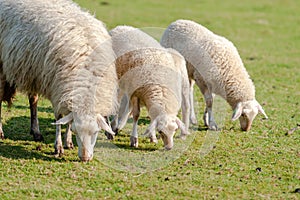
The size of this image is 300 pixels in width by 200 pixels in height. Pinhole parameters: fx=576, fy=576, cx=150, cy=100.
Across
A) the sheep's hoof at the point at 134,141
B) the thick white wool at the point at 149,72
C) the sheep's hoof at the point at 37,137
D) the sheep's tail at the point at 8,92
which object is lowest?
the sheep's hoof at the point at 37,137

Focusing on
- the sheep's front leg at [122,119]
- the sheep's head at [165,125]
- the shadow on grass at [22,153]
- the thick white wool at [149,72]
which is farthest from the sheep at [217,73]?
the shadow on grass at [22,153]

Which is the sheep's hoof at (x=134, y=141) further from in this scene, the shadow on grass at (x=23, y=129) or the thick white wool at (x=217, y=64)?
the thick white wool at (x=217, y=64)

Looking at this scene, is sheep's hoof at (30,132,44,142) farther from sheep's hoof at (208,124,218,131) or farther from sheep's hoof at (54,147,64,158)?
sheep's hoof at (208,124,218,131)

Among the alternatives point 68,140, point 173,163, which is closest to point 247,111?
point 173,163

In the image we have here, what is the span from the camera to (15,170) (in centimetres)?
685

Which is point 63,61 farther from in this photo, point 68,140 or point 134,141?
point 134,141

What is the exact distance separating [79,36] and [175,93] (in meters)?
1.51

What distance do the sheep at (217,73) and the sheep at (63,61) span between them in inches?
88.2

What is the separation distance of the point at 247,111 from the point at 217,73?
0.79 m

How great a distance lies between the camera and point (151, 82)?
303 inches

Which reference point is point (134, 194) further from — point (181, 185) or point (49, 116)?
point (49, 116)

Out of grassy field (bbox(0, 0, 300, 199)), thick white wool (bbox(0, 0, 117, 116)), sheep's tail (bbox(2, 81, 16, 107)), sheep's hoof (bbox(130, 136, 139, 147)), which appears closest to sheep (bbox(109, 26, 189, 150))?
sheep's hoof (bbox(130, 136, 139, 147))

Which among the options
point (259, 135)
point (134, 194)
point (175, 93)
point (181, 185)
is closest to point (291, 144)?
point (259, 135)

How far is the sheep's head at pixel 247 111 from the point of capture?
29.4 feet
